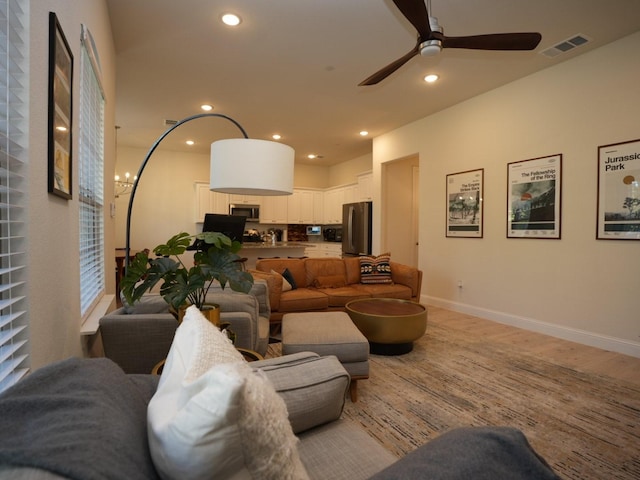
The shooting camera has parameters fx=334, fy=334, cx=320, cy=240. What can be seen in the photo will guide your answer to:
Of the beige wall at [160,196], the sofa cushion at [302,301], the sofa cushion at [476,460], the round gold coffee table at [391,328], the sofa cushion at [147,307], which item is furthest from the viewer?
the beige wall at [160,196]

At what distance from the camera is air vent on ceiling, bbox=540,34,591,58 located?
3.07 meters

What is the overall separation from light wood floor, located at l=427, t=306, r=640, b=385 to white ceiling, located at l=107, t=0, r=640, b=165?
2.73m

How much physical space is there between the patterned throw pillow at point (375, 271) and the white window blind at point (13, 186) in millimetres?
3696

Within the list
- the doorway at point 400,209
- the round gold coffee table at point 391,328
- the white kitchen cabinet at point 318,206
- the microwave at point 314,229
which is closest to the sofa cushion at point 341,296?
the round gold coffee table at point 391,328

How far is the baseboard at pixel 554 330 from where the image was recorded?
313 centimetres

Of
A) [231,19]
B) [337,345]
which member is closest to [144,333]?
[337,345]

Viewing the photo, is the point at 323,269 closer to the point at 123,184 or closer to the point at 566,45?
the point at 566,45

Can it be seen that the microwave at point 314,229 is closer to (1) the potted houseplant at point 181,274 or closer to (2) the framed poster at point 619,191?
(2) the framed poster at point 619,191

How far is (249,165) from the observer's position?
1.83m

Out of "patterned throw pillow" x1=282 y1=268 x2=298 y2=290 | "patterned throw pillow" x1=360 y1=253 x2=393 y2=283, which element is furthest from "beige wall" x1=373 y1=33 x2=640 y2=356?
"patterned throw pillow" x1=282 y1=268 x2=298 y2=290

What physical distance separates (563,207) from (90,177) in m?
4.32

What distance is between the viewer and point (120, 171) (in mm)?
6777

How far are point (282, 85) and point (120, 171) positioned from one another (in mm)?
4551

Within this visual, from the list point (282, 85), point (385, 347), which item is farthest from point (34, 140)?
point (282, 85)
